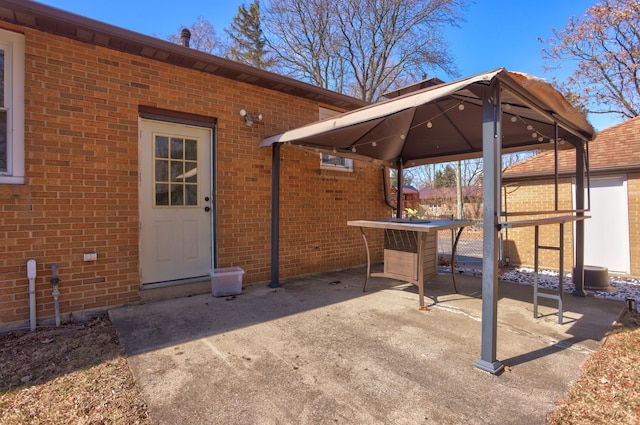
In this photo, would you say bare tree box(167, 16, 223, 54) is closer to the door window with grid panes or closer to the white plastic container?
the door window with grid panes

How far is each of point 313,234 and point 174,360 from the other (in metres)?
3.69

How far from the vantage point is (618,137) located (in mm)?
8156

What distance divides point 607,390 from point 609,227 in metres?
6.82

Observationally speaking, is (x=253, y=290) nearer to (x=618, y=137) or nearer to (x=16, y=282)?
(x=16, y=282)

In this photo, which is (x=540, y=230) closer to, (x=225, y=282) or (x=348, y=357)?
(x=348, y=357)

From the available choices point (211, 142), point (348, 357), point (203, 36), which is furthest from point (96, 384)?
point (203, 36)

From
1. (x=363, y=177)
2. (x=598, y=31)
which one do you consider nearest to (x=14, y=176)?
(x=363, y=177)

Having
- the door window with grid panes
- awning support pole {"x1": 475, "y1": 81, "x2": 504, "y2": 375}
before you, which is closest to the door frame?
the door window with grid panes

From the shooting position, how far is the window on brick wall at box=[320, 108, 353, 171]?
646 cm

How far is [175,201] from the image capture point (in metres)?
4.68

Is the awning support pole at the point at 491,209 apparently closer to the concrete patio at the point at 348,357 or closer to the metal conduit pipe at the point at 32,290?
the concrete patio at the point at 348,357

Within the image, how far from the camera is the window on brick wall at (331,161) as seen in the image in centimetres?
646

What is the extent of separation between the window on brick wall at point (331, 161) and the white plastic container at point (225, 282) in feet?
9.00

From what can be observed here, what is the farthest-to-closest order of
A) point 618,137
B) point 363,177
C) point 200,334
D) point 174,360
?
point 618,137, point 363,177, point 200,334, point 174,360
